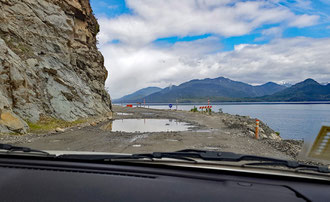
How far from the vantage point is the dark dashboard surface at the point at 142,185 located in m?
1.74

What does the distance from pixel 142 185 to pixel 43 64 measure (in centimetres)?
1842

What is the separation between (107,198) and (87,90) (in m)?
20.6

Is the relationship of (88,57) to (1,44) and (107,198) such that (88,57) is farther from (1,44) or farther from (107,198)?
(107,198)

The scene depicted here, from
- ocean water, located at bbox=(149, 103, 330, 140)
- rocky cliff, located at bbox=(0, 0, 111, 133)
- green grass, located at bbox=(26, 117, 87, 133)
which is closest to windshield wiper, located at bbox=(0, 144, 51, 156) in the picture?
ocean water, located at bbox=(149, 103, 330, 140)

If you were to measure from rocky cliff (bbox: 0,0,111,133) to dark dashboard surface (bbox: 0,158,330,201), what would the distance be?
10.1 meters

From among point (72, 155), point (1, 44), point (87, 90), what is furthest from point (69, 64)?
point (72, 155)

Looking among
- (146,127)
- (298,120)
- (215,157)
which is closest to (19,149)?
(215,157)

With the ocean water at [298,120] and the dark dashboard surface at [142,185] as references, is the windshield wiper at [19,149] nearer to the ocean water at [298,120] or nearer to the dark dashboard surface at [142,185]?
the dark dashboard surface at [142,185]

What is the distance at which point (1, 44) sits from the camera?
46.4ft

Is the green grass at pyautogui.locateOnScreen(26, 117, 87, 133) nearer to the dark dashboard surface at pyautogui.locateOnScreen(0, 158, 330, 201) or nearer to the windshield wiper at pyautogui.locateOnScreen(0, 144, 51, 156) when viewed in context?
the windshield wiper at pyautogui.locateOnScreen(0, 144, 51, 156)

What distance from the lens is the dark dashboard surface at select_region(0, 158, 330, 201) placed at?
68.6 inches

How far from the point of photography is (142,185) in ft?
6.41

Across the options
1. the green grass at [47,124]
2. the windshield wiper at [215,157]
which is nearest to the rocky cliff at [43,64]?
the green grass at [47,124]

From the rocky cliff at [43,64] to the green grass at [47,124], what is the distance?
15.7 inches
